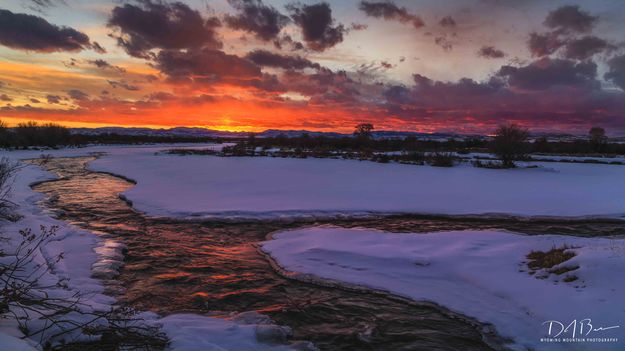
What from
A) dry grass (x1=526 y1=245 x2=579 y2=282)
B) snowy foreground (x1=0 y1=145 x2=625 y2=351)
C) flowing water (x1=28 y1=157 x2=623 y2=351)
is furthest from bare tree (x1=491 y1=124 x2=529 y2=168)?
dry grass (x1=526 y1=245 x2=579 y2=282)

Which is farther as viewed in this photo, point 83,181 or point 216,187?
point 83,181

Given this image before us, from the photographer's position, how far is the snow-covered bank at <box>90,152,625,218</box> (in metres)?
12.4

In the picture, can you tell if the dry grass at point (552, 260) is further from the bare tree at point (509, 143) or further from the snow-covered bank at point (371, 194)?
the bare tree at point (509, 143)

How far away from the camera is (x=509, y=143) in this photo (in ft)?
90.8

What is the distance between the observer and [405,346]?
469cm

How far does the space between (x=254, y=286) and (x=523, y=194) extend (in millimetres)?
13331

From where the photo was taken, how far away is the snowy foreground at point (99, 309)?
4195 millimetres

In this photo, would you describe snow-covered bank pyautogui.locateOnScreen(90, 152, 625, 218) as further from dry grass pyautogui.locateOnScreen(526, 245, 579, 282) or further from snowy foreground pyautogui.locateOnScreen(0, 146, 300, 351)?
dry grass pyautogui.locateOnScreen(526, 245, 579, 282)

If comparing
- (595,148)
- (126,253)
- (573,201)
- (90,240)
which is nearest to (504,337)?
(126,253)

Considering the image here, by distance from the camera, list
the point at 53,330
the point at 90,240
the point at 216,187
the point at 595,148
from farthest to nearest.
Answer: the point at 595,148, the point at 216,187, the point at 90,240, the point at 53,330

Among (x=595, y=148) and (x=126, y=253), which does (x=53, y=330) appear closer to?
(x=126, y=253)

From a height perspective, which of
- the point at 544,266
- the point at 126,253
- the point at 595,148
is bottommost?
the point at 126,253
